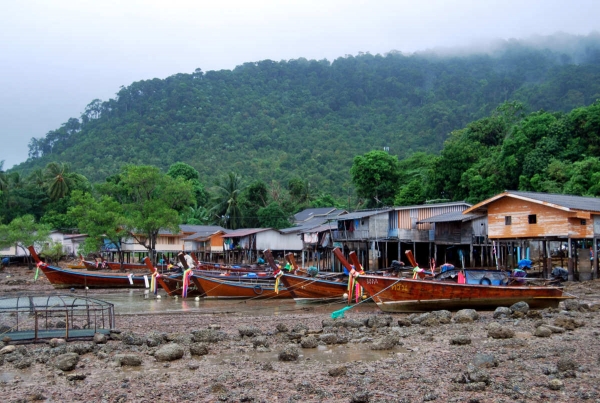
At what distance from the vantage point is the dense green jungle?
46.0 metres

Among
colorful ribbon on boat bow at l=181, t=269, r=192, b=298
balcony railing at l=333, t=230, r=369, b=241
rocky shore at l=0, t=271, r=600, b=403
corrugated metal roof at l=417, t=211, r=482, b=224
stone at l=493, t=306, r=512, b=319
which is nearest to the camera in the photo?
rocky shore at l=0, t=271, r=600, b=403

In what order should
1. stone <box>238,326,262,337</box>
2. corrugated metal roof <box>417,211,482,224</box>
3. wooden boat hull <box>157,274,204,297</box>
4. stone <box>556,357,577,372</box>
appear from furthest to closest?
corrugated metal roof <box>417,211,482,224</box>, wooden boat hull <box>157,274,204,297</box>, stone <box>238,326,262,337</box>, stone <box>556,357,577,372</box>

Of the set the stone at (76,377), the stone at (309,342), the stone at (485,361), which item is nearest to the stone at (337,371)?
the stone at (485,361)

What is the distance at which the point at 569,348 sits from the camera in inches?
464

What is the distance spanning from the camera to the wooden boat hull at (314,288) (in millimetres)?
25266

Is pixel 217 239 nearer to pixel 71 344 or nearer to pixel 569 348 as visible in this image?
pixel 71 344

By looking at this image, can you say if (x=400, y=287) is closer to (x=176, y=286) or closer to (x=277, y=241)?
(x=176, y=286)

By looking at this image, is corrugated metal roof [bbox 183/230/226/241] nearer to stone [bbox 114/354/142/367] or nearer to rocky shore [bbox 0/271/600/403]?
rocky shore [bbox 0/271/600/403]

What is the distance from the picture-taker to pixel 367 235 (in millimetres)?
40156

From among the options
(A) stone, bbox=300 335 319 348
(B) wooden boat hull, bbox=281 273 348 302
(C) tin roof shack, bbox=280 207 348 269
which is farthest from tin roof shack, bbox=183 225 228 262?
(A) stone, bbox=300 335 319 348

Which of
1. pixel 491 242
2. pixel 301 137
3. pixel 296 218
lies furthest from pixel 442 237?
pixel 301 137

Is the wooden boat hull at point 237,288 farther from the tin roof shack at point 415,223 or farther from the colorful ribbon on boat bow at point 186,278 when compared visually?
the tin roof shack at point 415,223

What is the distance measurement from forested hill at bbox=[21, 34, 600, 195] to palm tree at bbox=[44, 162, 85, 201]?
14194 millimetres

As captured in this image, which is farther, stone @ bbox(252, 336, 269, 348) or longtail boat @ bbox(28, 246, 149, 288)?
longtail boat @ bbox(28, 246, 149, 288)
